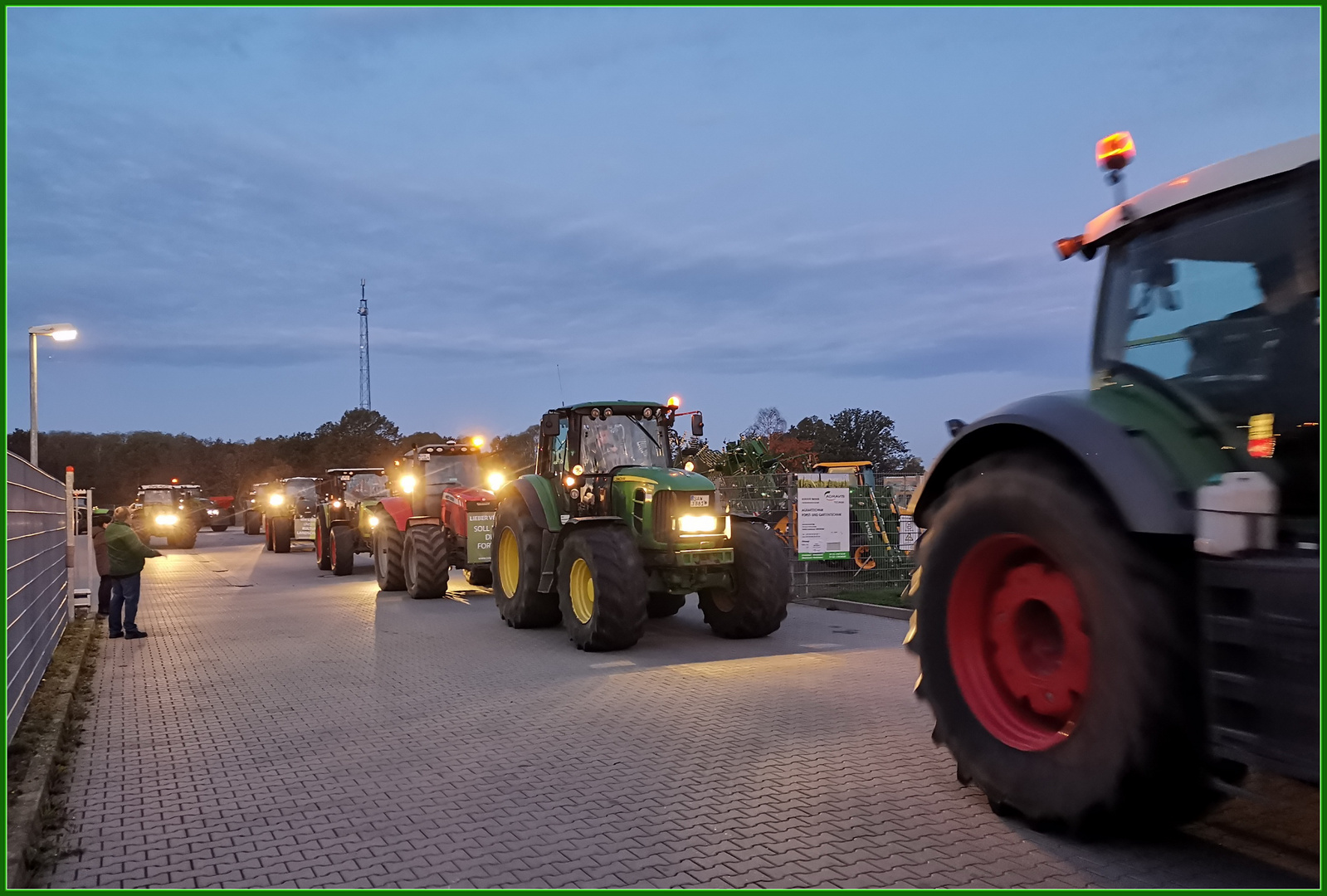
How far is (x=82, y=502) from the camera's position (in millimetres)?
17484

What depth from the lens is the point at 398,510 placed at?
52.3 feet

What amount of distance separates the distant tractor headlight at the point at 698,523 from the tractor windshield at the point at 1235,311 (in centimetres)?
574

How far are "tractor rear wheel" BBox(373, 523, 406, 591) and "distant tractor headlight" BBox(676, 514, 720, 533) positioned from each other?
7.23 metres

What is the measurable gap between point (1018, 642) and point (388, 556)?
12.6 meters

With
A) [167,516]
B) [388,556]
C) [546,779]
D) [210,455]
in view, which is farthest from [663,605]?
[210,455]

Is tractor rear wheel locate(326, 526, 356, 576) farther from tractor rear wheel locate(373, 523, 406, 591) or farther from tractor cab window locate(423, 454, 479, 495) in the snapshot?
tractor cab window locate(423, 454, 479, 495)

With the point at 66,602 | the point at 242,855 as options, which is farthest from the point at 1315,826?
the point at 66,602

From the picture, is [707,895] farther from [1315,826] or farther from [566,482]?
[566,482]

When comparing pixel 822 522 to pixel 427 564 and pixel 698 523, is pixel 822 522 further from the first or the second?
pixel 427 564

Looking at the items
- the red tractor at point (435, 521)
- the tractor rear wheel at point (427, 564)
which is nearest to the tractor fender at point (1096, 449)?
the red tractor at point (435, 521)

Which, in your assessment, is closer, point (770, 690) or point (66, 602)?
point (770, 690)

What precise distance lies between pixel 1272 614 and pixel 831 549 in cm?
1137

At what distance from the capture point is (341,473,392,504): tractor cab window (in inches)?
845

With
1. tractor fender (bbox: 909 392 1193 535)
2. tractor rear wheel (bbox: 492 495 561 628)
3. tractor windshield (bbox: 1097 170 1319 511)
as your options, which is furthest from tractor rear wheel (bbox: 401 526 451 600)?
tractor windshield (bbox: 1097 170 1319 511)
